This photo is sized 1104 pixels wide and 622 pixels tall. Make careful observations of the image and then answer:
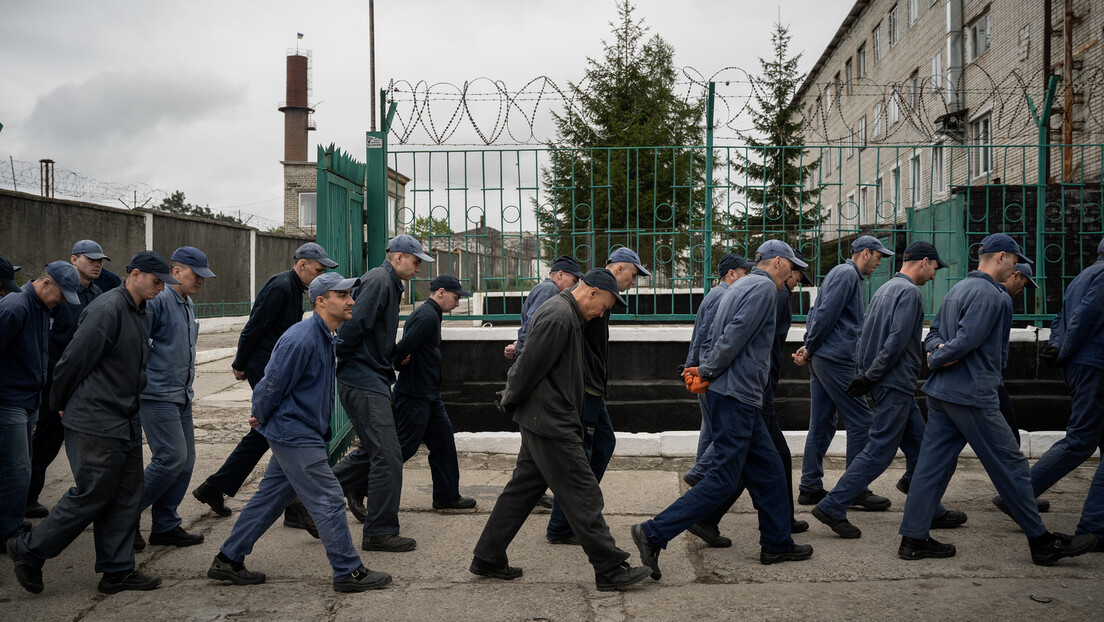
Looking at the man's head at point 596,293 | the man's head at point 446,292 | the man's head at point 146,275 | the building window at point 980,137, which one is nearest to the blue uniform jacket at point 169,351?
the man's head at point 146,275

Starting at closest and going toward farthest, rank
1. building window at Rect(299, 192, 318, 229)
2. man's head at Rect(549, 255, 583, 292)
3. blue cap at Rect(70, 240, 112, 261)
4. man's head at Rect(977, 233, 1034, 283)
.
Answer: man's head at Rect(977, 233, 1034, 283), blue cap at Rect(70, 240, 112, 261), man's head at Rect(549, 255, 583, 292), building window at Rect(299, 192, 318, 229)

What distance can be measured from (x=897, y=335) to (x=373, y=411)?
334 centimetres

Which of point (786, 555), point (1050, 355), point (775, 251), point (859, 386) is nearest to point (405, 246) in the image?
point (775, 251)

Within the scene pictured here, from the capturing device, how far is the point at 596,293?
15.0ft

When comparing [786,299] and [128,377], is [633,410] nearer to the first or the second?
[786,299]

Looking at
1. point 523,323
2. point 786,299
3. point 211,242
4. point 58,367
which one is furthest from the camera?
point 211,242

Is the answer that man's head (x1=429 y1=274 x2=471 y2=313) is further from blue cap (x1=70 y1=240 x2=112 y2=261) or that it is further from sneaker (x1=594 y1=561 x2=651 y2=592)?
sneaker (x1=594 y1=561 x2=651 y2=592)

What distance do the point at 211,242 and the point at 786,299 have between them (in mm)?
22782

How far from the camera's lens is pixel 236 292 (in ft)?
87.9

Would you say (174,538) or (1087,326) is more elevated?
(1087,326)

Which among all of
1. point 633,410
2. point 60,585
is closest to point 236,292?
point 633,410

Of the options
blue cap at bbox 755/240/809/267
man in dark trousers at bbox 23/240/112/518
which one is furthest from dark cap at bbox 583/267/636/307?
man in dark trousers at bbox 23/240/112/518

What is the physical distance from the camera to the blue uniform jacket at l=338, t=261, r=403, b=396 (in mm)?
5348

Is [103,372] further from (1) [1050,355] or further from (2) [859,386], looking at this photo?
(1) [1050,355]
